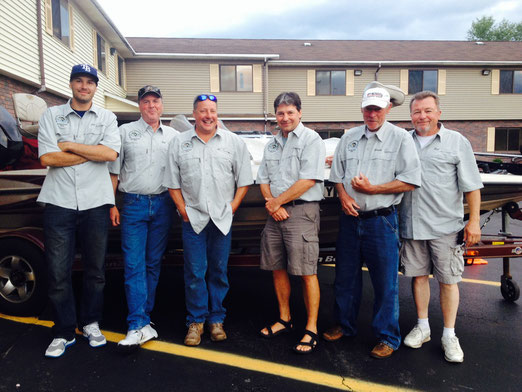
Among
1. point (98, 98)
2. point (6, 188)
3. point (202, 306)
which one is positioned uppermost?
point (98, 98)

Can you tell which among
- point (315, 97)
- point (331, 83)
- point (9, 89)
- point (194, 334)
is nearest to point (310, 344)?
point (194, 334)

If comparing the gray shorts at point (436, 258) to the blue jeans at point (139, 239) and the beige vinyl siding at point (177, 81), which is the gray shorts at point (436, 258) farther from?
the beige vinyl siding at point (177, 81)

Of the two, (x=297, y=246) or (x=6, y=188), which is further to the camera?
(x=6, y=188)

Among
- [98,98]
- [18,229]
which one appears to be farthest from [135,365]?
[98,98]

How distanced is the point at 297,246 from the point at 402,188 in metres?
0.88

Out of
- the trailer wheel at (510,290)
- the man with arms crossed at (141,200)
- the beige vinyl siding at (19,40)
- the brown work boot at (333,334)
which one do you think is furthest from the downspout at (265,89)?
the brown work boot at (333,334)

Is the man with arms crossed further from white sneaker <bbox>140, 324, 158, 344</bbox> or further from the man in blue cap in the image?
the man in blue cap

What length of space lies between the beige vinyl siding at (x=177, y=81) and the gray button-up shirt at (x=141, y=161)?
1427 cm

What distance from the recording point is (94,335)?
3.05 metres

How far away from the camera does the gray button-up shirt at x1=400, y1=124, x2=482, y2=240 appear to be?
2.86 m

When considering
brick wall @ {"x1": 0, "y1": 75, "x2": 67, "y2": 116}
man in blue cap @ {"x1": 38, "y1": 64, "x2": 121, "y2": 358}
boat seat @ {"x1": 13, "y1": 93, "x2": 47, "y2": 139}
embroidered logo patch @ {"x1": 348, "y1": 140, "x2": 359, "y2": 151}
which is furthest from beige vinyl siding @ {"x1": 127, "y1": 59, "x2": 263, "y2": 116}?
embroidered logo patch @ {"x1": 348, "y1": 140, "x2": 359, "y2": 151}

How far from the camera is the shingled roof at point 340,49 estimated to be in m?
17.8

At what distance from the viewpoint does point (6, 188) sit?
3.45 meters

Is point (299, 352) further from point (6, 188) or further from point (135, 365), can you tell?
point (6, 188)
